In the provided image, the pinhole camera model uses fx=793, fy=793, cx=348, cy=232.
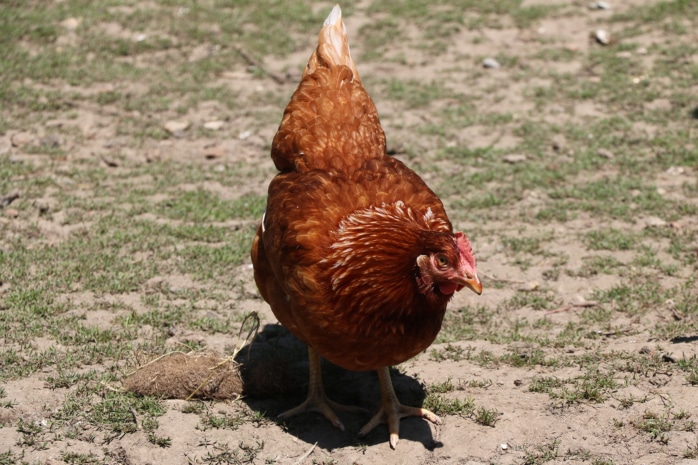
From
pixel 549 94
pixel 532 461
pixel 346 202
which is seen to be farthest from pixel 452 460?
pixel 549 94

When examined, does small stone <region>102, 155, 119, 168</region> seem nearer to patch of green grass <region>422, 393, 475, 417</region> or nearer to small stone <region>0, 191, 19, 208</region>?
small stone <region>0, 191, 19, 208</region>

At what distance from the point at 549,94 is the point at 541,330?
4.09m

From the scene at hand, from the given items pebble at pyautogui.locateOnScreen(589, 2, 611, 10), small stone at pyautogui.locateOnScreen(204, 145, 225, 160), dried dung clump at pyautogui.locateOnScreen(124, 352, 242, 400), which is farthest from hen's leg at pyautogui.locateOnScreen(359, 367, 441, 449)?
pebble at pyautogui.locateOnScreen(589, 2, 611, 10)

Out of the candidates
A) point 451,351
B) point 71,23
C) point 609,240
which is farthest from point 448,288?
point 71,23

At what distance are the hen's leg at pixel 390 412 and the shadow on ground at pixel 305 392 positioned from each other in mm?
41

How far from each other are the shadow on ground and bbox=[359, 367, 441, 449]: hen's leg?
0.04m

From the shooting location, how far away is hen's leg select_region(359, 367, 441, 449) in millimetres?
4477

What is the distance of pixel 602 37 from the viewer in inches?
376

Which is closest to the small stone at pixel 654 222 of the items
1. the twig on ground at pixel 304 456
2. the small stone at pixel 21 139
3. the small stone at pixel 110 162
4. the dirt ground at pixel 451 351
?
the dirt ground at pixel 451 351

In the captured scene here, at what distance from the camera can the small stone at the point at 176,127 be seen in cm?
821

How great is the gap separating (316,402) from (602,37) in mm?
6762

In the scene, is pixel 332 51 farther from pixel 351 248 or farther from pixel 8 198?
pixel 8 198

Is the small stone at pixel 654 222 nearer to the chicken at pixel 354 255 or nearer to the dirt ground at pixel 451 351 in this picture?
the dirt ground at pixel 451 351

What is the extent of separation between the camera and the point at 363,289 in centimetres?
393
